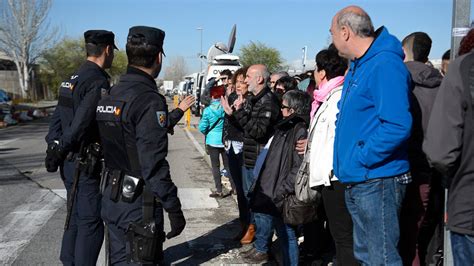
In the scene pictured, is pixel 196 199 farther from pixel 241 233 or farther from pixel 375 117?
pixel 375 117

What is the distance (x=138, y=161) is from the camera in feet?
10.7

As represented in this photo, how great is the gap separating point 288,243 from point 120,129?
2063 mm

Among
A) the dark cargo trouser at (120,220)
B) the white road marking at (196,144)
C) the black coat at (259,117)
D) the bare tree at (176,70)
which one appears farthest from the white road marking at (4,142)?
the bare tree at (176,70)

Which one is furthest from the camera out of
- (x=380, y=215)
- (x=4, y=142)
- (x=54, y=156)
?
(x=4, y=142)

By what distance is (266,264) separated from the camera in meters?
5.43

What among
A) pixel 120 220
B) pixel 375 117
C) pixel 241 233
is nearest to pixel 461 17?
pixel 375 117

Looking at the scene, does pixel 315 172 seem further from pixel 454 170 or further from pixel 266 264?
pixel 266 264

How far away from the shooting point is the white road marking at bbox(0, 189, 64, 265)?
5.76 m

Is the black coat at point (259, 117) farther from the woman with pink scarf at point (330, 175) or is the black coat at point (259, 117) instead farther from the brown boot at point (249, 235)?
the brown boot at point (249, 235)

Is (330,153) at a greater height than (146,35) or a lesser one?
lesser

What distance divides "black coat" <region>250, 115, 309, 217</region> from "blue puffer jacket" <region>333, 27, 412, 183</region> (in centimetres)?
118

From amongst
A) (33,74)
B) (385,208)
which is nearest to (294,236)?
(385,208)

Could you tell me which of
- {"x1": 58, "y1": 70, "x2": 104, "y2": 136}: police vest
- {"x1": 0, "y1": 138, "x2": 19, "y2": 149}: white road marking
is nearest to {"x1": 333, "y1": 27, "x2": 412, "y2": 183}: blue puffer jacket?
{"x1": 58, "y1": 70, "x2": 104, "y2": 136}: police vest

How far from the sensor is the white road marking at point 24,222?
5.76 meters
